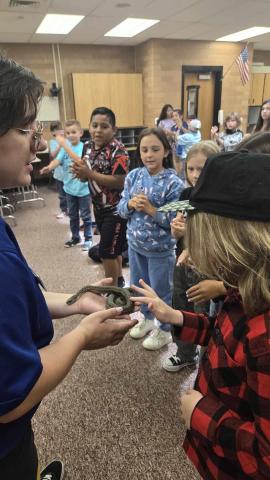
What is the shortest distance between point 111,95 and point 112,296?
747 centimetres

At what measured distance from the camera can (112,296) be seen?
1235 millimetres

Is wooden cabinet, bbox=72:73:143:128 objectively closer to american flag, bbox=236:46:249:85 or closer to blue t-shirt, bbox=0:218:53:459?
american flag, bbox=236:46:249:85

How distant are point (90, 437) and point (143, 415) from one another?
0.97ft

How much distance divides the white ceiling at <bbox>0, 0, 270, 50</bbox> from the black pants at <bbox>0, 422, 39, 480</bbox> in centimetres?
545

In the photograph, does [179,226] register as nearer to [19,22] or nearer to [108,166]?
[108,166]

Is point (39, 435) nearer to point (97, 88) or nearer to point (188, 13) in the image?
point (188, 13)

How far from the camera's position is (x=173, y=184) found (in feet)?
6.81

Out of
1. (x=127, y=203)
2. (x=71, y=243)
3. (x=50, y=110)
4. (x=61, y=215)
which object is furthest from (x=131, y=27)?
(x=127, y=203)

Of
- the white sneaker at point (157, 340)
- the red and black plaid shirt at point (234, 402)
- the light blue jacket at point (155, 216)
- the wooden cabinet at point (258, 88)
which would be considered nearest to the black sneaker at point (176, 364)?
the white sneaker at point (157, 340)

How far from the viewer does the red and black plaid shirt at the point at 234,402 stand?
0.69 meters

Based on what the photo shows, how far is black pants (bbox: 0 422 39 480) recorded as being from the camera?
2.65ft

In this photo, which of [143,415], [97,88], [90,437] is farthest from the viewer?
[97,88]

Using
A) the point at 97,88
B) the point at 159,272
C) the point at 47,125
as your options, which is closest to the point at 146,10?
the point at 97,88

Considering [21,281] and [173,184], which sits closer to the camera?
[21,281]
